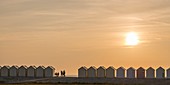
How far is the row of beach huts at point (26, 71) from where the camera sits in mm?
149400

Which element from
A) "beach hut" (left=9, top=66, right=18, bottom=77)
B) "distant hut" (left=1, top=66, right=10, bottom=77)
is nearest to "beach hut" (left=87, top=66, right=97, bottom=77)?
"beach hut" (left=9, top=66, right=18, bottom=77)

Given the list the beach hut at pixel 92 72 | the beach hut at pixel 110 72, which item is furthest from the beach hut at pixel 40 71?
the beach hut at pixel 110 72

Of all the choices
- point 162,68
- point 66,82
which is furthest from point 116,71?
point 66,82

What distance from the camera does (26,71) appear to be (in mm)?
152000

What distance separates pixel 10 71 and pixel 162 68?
44.7 metres

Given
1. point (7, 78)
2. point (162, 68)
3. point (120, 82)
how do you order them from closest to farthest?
point (120, 82), point (162, 68), point (7, 78)

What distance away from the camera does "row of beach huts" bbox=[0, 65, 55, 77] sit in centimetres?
14940

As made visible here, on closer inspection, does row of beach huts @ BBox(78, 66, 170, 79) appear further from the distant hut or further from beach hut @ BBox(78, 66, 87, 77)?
the distant hut

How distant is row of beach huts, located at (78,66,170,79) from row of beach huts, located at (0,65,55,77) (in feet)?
31.6

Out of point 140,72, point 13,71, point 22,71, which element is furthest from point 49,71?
point 140,72

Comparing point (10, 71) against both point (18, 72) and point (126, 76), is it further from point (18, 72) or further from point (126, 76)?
point (126, 76)

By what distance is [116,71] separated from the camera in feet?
470

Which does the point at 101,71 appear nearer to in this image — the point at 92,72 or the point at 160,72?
the point at 92,72

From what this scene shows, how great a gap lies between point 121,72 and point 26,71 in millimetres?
28327
